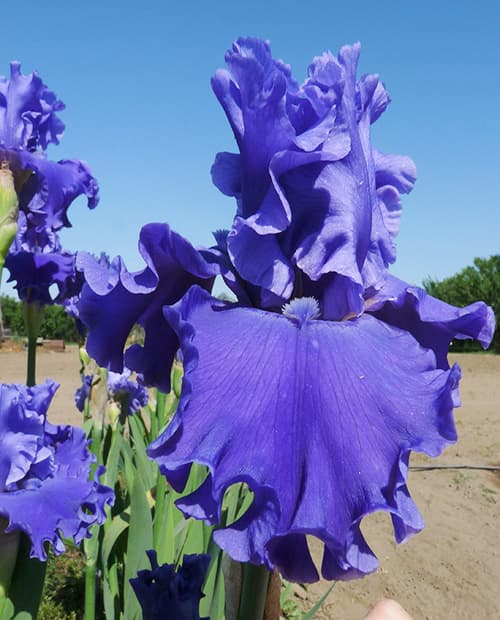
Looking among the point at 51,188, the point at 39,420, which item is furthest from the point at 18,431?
the point at 51,188

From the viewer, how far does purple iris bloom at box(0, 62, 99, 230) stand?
1.45 metres

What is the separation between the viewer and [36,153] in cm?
156

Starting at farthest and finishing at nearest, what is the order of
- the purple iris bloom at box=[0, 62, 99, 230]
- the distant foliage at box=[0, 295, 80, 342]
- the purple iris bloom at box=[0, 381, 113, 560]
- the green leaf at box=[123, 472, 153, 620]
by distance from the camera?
the distant foliage at box=[0, 295, 80, 342], the green leaf at box=[123, 472, 153, 620], the purple iris bloom at box=[0, 62, 99, 230], the purple iris bloom at box=[0, 381, 113, 560]

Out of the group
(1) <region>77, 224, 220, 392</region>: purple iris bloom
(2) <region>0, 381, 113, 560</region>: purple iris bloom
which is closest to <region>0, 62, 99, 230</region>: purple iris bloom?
(2) <region>0, 381, 113, 560</region>: purple iris bloom

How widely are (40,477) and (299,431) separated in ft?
3.00

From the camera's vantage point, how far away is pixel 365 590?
3.48m

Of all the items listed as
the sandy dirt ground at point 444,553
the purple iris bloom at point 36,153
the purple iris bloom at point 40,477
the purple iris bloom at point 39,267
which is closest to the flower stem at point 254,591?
the purple iris bloom at point 40,477

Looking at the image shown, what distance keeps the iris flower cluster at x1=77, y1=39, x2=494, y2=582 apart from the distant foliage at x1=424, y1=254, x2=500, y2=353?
62.6 feet

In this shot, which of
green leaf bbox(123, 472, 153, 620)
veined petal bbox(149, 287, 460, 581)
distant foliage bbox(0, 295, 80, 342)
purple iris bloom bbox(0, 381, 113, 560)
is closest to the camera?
veined petal bbox(149, 287, 460, 581)

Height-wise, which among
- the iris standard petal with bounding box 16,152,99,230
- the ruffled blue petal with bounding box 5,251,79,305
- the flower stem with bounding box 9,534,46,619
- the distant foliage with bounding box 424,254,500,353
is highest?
the iris standard petal with bounding box 16,152,99,230

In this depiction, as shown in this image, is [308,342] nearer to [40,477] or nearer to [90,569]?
[40,477]

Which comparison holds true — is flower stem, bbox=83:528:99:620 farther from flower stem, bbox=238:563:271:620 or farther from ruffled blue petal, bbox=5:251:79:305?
flower stem, bbox=238:563:271:620

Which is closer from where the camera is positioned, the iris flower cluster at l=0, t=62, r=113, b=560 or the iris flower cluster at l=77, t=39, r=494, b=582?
the iris flower cluster at l=77, t=39, r=494, b=582

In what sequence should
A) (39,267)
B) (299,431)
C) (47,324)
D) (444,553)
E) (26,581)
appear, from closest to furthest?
(299,431) → (26,581) → (39,267) → (444,553) → (47,324)
